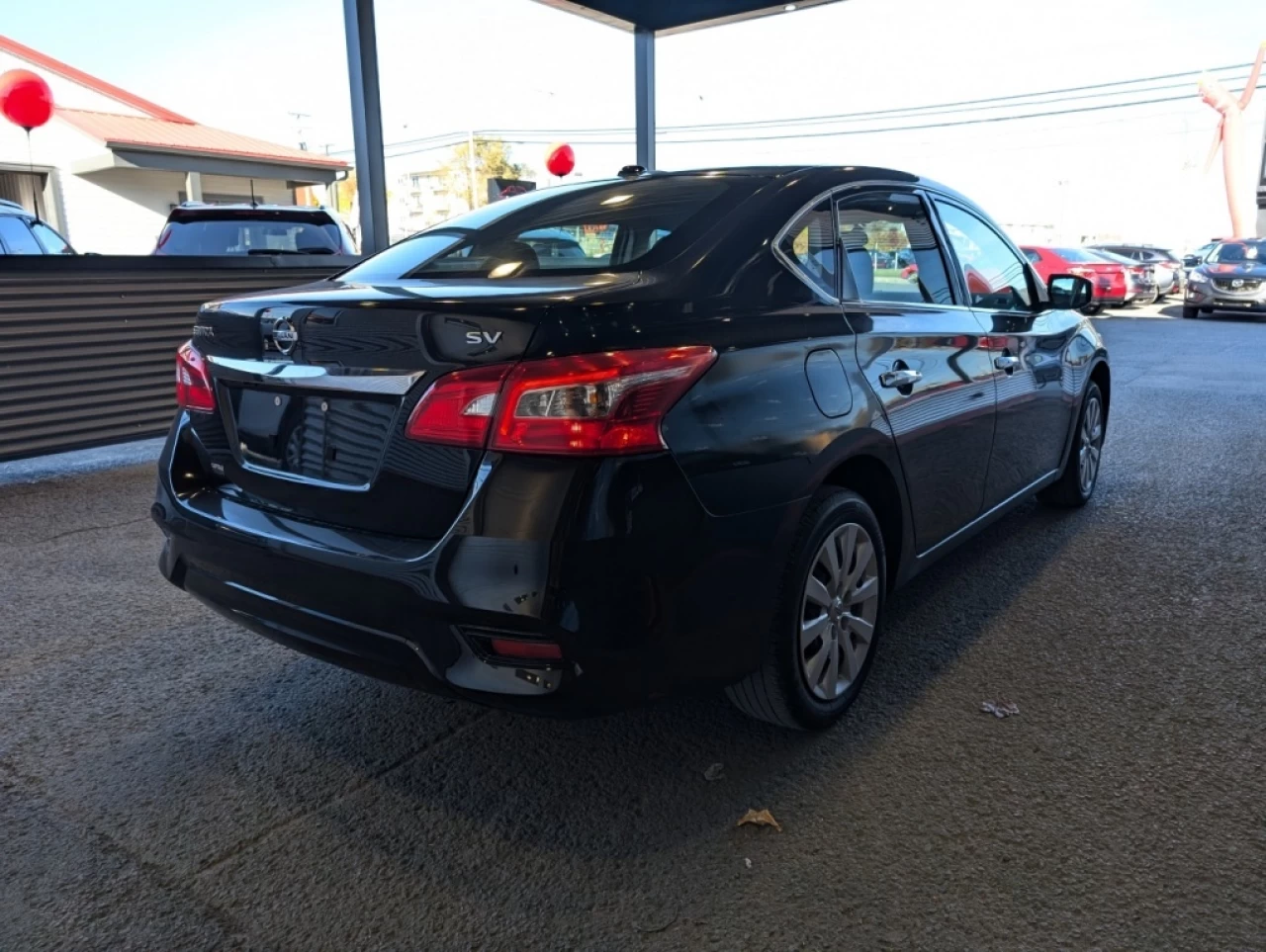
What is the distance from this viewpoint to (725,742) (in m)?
2.82

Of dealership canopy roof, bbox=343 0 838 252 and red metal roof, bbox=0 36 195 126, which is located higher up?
red metal roof, bbox=0 36 195 126

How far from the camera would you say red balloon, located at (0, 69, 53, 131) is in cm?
1009

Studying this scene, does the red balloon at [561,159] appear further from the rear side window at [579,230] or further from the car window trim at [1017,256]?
the rear side window at [579,230]

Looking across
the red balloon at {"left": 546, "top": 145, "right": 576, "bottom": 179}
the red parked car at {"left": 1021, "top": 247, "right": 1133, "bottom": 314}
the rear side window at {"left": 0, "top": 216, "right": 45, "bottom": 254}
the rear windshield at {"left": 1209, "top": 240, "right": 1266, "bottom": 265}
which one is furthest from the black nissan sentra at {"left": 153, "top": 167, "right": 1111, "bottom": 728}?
the rear windshield at {"left": 1209, "top": 240, "right": 1266, "bottom": 265}

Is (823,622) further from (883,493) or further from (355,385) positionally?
(355,385)

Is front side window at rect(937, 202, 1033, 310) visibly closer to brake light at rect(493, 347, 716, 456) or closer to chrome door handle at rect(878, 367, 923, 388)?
chrome door handle at rect(878, 367, 923, 388)

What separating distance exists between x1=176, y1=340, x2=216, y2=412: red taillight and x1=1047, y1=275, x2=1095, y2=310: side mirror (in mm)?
3576

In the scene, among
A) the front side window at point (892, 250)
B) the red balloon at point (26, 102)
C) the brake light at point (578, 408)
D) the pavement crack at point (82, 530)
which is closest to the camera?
the brake light at point (578, 408)

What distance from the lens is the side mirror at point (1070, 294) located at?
4516 millimetres

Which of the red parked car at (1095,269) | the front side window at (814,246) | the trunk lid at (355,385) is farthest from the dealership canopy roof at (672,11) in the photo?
the red parked car at (1095,269)

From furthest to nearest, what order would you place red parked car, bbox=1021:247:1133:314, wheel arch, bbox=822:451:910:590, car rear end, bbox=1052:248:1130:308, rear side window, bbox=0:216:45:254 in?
car rear end, bbox=1052:248:1130:308
red parked car, bbox=1021:247:1133:314
rear side window, bbox=0:216:45:254
wheel arch, bbox=822:451:910:590

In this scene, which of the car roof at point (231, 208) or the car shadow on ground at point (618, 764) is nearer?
the car shadow on ground at point (618, 764)

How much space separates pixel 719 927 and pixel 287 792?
1193 mm

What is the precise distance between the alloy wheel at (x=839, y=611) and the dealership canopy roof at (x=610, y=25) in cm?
579
